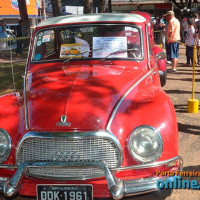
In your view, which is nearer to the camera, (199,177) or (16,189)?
(16,189)

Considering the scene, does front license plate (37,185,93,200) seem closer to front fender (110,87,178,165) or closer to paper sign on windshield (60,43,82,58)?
front fender (110,87,178,165)

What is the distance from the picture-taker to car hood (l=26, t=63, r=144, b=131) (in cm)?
296

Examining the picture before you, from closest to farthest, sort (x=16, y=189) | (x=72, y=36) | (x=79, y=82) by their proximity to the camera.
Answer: (x=16, y=189) → (x=79, y=82) → (x=72, y=36)

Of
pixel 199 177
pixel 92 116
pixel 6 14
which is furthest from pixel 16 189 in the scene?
pixel 6 14

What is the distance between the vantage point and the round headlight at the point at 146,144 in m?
2.89

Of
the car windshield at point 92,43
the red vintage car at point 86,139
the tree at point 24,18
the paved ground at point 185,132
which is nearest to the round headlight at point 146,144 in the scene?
the red vintage car at point 86,139

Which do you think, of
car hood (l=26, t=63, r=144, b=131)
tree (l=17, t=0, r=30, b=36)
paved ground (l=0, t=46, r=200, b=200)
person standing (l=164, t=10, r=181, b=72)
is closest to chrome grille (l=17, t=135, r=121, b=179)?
car hood (l=26, t=63, r=144, b=131)

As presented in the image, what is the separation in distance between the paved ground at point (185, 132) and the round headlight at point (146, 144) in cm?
45

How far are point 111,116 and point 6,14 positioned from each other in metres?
31.5

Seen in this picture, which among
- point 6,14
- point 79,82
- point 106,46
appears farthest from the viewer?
point 6,14

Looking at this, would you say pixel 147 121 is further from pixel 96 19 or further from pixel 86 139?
pixel 96 19

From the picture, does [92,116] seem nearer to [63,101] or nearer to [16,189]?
[63,101]

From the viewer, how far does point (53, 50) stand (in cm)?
476

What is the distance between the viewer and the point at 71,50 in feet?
14.5
